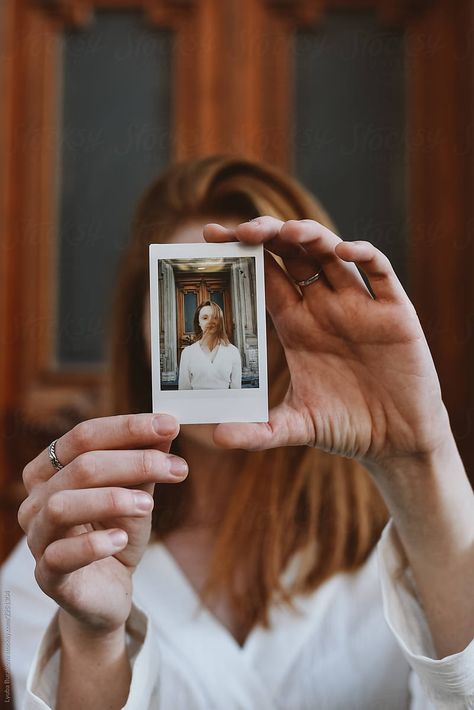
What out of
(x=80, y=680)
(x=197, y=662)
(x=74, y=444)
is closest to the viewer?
(x=74, y=444)

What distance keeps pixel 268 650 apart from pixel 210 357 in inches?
15.7

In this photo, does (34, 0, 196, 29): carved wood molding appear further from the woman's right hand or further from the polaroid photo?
the woman's right hand

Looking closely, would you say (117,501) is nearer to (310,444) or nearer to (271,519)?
(310,444)

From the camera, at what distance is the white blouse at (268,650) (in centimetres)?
72

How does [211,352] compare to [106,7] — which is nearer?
[211,352]

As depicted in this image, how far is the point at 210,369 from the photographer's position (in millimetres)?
508

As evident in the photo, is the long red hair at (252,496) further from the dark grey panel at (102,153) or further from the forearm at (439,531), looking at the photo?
the dark grey panel at (102,153)

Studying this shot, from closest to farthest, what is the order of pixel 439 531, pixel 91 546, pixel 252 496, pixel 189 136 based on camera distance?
pixel 91 546, pixel 439 531, pixel 252 496, pixel 189 136

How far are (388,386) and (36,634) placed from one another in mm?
515

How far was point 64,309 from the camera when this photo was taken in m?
1.20

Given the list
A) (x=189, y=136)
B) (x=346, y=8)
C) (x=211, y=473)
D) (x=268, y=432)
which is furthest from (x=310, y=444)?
(x=346, y=8)

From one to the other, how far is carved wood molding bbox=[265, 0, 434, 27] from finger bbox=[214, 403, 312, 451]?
0.92 meters

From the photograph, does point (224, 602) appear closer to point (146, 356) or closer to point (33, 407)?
point (146, 356)

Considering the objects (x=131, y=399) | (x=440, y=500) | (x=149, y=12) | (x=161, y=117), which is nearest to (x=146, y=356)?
(x=131, y=399)
